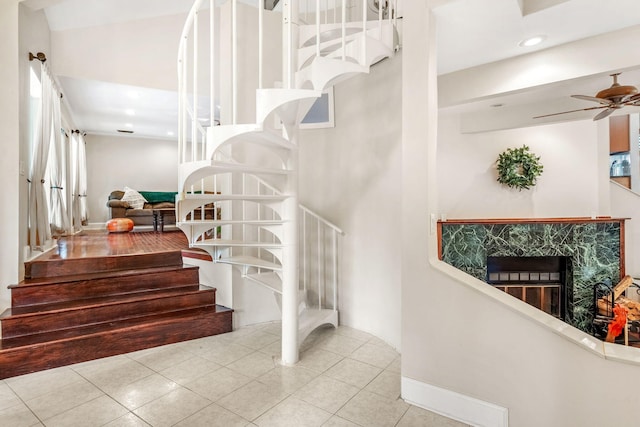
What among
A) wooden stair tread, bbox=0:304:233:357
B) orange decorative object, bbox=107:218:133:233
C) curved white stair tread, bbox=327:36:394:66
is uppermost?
curved white stair tread, bbox=327:36:394:66

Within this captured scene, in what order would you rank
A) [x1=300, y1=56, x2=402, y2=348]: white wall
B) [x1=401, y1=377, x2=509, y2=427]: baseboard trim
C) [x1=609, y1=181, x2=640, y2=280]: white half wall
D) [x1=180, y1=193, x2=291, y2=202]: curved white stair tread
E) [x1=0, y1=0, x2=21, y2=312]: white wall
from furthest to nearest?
1. [x1=609, y1=181, x2=640, y2=280]: white half wall
2. [x1=300, y1=56, x2=402, y2=348]: white wall
3. [x1=0, y1=0, x2=21, y2=312]: white wall
4. [x1=180, y1=193, x2=291, y2=202]: curved white stair tread
5. [x1=401, y1=377, x2=509, y2=427]: baseboard trim

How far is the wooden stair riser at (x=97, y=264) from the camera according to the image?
9.12 feet

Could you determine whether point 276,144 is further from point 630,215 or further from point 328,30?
point 630,215

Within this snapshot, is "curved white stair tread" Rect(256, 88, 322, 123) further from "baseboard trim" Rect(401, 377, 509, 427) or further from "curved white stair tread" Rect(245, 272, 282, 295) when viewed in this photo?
"baseboard trim" Rect(401, 377, 509, 427)

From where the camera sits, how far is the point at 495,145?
4.65m

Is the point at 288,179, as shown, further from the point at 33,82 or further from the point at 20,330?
the point at 33,82

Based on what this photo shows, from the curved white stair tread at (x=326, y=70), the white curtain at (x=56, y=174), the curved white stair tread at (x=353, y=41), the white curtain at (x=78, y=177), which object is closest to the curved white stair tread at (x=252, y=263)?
the curved white stair tread at (x=326, y=70)

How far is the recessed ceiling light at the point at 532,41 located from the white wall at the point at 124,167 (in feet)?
25.2

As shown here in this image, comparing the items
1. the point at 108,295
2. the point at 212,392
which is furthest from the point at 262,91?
the point at 108,295

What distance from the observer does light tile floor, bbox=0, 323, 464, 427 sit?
1.77 m

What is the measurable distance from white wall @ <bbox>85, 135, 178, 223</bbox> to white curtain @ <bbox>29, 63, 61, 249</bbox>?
14.5 ft

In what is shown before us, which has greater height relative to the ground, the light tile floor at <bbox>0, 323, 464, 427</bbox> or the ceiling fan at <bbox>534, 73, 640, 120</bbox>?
the ceiling fan at <bbox>534, 73, 640, 120</bbox>

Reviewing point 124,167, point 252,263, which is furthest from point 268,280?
point 124,167

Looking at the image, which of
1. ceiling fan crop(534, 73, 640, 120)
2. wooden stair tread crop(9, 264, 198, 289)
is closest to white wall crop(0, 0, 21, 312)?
wooden stair tread crop(9, 264, 198, 289)
